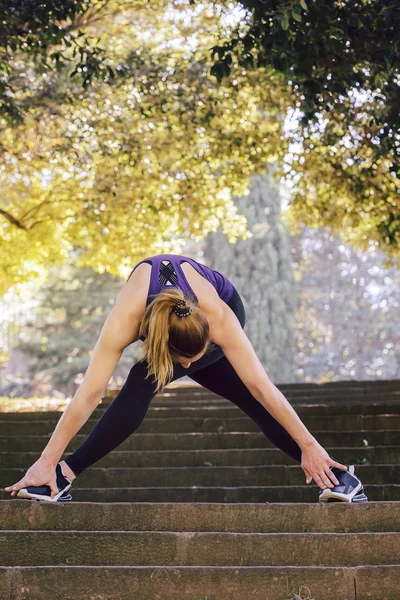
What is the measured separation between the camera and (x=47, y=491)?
439cm

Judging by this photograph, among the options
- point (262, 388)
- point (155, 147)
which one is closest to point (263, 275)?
point (155, 147)

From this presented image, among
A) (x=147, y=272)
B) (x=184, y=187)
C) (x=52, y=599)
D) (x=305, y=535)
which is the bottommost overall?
(x=52, y=599)

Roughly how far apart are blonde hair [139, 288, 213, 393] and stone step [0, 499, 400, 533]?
0.70 metres

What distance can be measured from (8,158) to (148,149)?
2.36m

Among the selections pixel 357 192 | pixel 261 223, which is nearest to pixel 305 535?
pixel 357 192

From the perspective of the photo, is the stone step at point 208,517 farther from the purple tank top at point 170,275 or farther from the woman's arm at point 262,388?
the purple tank top at point 170,275

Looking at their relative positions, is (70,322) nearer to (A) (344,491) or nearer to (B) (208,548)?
(A) (344,491)

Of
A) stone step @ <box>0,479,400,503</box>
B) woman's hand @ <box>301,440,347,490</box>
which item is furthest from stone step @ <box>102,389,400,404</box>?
woman's hand @ <box>301,440,347,490</box>

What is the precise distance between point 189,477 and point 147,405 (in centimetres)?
219

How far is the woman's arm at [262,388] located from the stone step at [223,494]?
46.7 inches

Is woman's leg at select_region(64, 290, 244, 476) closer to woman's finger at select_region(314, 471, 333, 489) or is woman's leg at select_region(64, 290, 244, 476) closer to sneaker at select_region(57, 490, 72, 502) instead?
sneaker at select_region(57, 490, 72, 502)

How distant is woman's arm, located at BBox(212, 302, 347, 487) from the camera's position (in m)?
4.18

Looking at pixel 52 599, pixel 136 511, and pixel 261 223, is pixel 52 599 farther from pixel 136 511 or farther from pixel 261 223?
pixel 261 223

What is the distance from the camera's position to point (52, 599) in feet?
12.2
